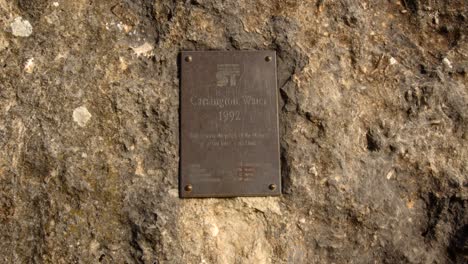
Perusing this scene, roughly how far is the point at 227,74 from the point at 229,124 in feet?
0.66

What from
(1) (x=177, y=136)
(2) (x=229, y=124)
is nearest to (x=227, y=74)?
(2) (x=229, y=124)

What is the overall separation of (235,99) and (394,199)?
2.37 feet

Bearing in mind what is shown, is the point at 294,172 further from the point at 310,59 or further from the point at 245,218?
the point at 310,59

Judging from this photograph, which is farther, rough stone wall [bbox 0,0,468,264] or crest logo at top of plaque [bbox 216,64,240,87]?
crest logo at top of plaque [bbox 216,64,240,87]

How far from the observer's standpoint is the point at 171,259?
1.79 metres

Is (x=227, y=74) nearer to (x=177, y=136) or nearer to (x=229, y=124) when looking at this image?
(x=229, y=124)

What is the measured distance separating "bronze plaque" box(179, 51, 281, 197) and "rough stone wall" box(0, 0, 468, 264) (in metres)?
0.04

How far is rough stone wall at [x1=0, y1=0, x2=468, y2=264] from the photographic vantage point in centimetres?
180

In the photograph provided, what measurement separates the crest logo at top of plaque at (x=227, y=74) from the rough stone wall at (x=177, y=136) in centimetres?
8

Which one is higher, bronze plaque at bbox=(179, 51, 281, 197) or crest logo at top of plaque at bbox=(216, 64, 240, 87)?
crest logo at top of plaque at bbox=(216, 64, 240, 87)

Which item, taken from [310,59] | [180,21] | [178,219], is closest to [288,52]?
[310,59]

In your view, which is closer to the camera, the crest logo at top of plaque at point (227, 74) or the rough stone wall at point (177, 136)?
the rough stone wall at point (177, 136)

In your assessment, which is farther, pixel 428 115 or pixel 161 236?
pixel 428 115

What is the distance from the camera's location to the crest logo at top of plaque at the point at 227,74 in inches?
76.9
